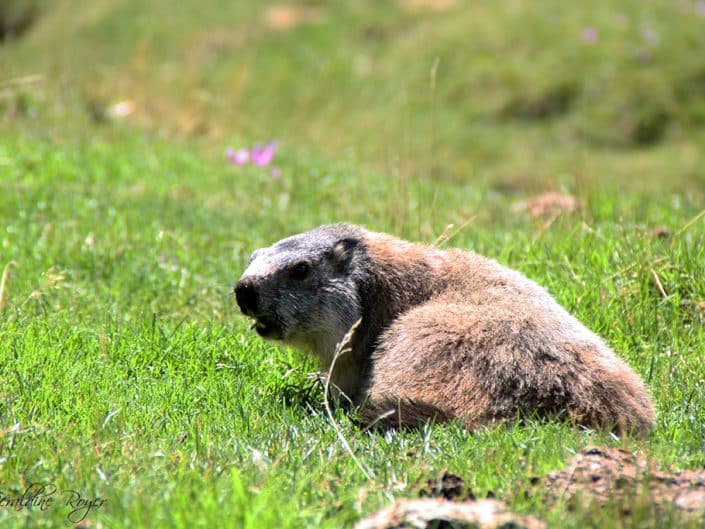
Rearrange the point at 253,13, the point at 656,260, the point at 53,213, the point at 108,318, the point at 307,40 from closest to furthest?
1. the point at 108,318
2. the point at 656,260
3. the point at 53,213
4. the point at 307,40
5. the point at 253,13

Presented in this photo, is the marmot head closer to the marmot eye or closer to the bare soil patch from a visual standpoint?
the marmot eye

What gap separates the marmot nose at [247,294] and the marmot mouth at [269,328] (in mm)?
85

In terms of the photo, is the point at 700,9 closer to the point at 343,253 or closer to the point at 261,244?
the point at 261,244

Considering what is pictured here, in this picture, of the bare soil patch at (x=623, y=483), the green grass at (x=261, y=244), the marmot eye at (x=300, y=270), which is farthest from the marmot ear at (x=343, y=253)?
the bare soil patch at (x=623, y=483)

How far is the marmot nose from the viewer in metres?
4.70

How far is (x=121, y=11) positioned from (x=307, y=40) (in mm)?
4892

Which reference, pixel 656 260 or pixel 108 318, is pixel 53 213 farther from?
pixel 656 260

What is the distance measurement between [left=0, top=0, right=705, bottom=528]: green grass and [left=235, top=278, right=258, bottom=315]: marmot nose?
398mm

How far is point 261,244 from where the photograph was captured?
23.4 feet

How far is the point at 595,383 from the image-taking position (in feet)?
13.7

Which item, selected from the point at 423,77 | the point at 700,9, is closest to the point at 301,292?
the point at 423,77

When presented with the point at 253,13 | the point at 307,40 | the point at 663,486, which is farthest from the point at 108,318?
the point at 253,13

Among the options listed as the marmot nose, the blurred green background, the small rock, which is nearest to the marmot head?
the marmot nose

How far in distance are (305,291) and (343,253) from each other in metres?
0.30
